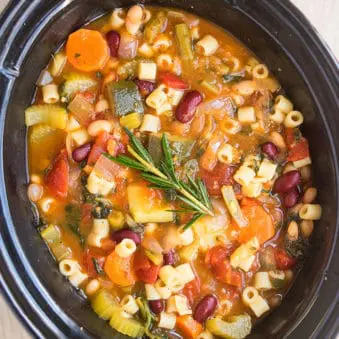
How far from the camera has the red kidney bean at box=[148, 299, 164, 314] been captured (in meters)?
4.29

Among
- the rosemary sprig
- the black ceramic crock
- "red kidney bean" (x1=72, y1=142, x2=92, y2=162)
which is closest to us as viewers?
the black ceramic crock

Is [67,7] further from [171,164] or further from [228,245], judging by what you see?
[228,245]

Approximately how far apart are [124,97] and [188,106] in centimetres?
38

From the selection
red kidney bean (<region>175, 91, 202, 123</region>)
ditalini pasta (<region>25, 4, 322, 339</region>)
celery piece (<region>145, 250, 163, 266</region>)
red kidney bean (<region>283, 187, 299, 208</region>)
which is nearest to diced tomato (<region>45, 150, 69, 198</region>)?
ditalini pasta (<region>25, 4, 322, 339</region>)

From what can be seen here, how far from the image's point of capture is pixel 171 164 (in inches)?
162

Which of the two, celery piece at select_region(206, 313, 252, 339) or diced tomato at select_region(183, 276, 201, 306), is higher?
diced tomato at select_region(183, 276, 201, 306)

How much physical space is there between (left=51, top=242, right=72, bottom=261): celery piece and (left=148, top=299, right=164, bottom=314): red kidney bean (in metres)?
0.58

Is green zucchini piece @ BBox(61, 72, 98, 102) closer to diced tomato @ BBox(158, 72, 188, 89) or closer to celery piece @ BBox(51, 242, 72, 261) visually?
diced tomato @ BBox(158, 72, 188, 89)

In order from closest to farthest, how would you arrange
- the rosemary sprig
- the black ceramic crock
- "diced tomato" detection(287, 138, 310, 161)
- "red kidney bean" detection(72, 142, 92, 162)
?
the black ceramic crock, the rosemary sprig, "red kidney bean" detection(72, 142, 92, 162), "diced tomato" detection(287, 138, 310, 161)

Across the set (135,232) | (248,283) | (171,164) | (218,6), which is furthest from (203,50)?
(248,283)

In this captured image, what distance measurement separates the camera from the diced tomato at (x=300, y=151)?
14.1 feet

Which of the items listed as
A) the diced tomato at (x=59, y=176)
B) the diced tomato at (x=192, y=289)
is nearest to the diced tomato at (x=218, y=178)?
the diced tomato at (x=192, y=289)

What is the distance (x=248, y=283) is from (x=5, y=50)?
1978 millimetres

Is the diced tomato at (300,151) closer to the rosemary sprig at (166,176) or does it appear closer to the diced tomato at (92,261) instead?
the rosemary sprig at (166,176)
